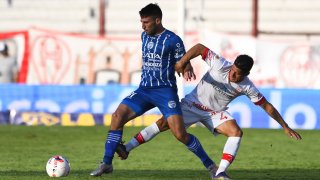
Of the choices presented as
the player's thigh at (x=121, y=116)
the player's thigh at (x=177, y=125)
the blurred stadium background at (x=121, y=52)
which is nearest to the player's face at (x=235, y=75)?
the player's thigh at (x=177, y=125)

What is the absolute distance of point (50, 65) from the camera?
2667 centimetres

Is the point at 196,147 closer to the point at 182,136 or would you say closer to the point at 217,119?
the point at 182,136

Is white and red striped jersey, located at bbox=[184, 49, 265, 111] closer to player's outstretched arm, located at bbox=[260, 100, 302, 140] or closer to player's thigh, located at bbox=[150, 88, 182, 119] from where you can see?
player's outstretched arm, located at bbox=[260, 100, 302, 140]

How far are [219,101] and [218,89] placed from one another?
8.3 inches

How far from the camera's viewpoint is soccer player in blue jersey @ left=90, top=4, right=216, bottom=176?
1144cm

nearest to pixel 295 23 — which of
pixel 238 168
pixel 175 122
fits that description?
pixel 238 168

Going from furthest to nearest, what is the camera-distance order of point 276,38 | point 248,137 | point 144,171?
point 276,38 < point 248,137 < point 144,171

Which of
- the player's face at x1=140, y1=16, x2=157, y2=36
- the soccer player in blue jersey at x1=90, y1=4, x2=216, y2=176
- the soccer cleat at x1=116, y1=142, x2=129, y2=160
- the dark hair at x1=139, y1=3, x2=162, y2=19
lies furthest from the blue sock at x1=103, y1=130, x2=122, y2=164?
the dark hair at x1=139, y1=3, x2=162, y2=19

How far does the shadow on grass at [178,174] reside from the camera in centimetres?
1173

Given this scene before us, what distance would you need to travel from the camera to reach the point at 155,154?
618 inches

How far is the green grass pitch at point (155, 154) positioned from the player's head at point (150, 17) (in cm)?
182

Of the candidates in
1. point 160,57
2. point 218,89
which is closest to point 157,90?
point 160,57

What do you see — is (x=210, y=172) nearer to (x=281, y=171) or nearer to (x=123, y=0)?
(x=281, y=171)

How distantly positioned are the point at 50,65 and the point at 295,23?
322 inches
